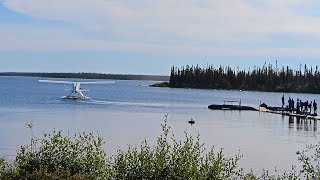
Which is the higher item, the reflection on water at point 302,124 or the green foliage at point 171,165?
the green foliage at point 171,165

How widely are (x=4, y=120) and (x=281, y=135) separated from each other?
76.9ft

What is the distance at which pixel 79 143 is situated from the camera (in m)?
15.3

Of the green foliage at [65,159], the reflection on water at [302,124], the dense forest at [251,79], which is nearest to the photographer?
the green foliage at [65,159]

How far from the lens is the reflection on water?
52500mm

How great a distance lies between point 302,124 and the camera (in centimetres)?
5691

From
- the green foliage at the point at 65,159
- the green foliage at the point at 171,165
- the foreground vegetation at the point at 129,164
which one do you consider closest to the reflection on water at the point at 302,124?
the foreground vegetation at the point at 129,164

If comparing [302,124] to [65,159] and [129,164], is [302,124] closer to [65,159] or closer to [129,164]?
[65,159]

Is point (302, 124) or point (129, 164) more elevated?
point (129, 164)

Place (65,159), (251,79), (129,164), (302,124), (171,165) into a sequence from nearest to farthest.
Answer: (171,165)
(129,164)
(65,159)
(302,124)
(251,79)

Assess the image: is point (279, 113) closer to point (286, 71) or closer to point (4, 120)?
point (4, 120)

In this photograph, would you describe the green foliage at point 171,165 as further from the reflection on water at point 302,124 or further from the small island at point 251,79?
the small island at point 251,79

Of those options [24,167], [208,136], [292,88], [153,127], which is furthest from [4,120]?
[292,88]

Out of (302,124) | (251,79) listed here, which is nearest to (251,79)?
(251,79)

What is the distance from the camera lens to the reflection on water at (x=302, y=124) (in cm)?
5250
